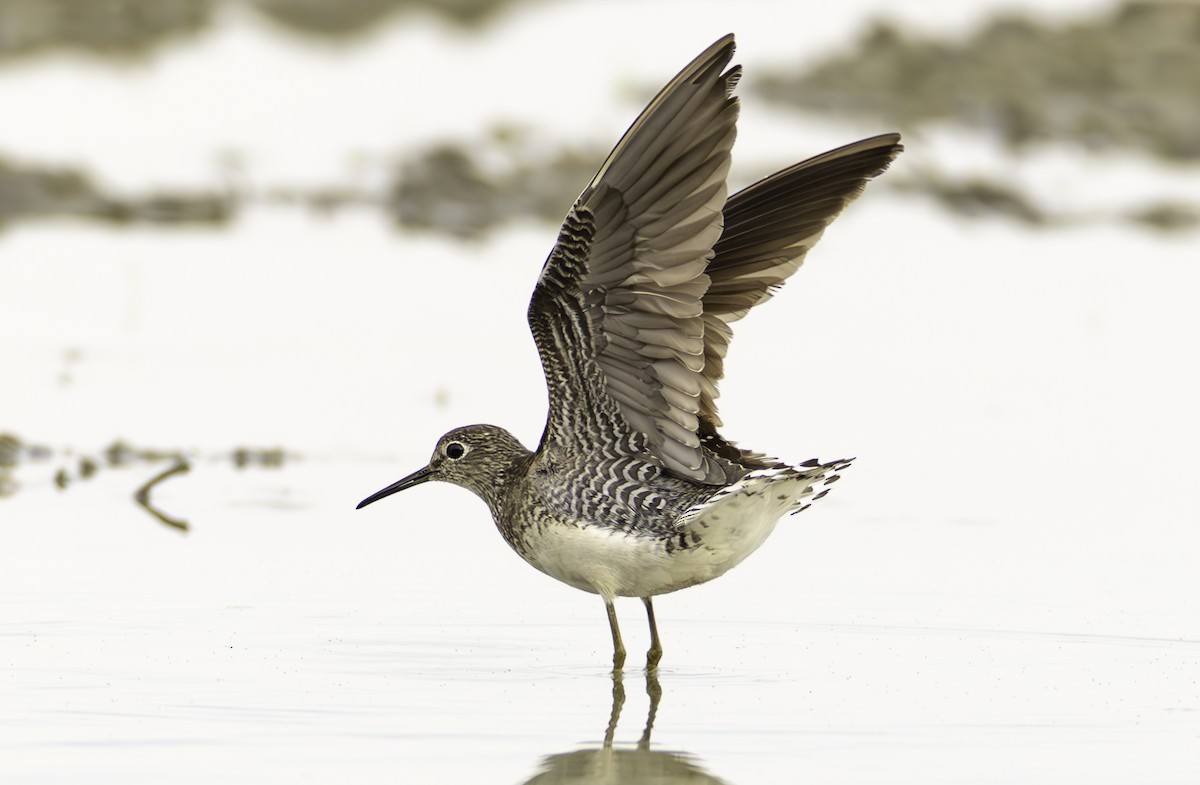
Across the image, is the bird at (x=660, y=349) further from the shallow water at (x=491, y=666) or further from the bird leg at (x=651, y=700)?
the shallow water at (x=491, y=666)

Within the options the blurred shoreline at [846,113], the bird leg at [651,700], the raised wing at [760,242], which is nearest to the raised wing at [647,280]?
the raised wing at [760,242]

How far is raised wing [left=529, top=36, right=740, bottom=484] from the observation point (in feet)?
21.2

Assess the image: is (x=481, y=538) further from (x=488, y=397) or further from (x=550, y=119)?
(x=550, y=119)

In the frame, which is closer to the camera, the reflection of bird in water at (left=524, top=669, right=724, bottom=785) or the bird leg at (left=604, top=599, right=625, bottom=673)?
the reflection of bird in water at (left=524, top=669, right=724, bottom=785)

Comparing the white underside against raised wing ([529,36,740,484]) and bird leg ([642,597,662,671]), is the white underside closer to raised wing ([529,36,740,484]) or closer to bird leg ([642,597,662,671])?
bird leg ([642,597,662,671])

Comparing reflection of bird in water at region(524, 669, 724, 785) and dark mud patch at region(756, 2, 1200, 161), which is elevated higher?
dark mud patch at region(756, 2, 1200, 161)

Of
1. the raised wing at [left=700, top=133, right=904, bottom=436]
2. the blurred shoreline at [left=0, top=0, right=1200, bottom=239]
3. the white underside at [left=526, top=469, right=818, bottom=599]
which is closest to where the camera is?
the white underside at [left=526, top=469, right=818, bottom=599]

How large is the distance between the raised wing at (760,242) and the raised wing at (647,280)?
52 centimetres

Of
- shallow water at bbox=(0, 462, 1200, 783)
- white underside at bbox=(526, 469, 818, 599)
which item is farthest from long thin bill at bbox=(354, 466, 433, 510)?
white underside at bbox=(526, 469, 818, 599)

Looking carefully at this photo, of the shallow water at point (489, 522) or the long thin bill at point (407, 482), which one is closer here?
the shallow water at point (489, 522)

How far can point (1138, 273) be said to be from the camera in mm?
19641

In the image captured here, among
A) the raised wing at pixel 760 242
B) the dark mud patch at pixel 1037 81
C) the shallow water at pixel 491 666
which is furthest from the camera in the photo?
the dark mud patch at pixel 1037 81

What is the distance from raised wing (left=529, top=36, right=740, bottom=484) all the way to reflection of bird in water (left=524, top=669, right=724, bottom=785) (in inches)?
54.2

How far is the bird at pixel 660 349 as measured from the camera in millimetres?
6539
